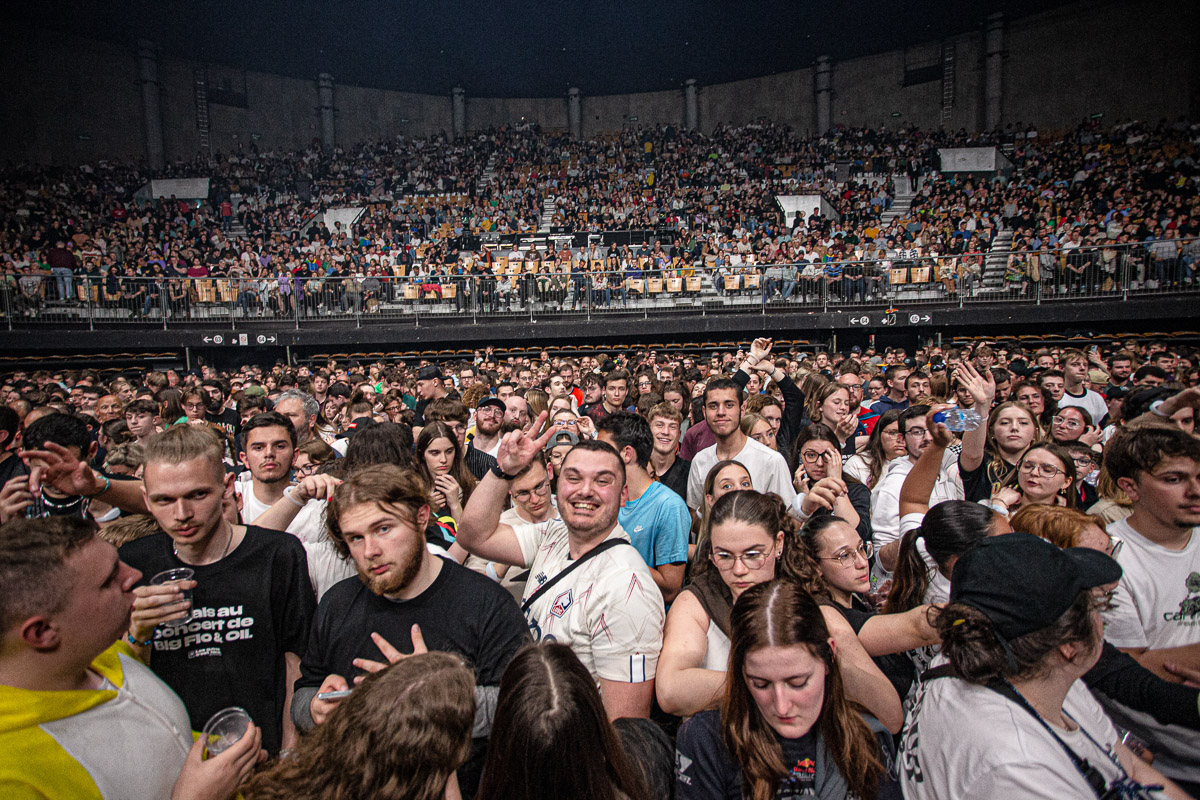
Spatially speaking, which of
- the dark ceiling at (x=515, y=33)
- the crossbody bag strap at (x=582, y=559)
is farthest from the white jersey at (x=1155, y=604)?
the dark ceiling at (x=515, y=33)

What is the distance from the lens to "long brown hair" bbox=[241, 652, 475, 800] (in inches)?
52.9

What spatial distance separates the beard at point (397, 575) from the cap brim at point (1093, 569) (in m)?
1.94

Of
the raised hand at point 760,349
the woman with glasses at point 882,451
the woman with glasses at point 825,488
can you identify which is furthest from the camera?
the raised hand at point 760,349

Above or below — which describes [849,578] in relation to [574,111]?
below

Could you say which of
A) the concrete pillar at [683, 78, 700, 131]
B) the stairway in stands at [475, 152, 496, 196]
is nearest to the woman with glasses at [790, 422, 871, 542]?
the stairway in stands at [475, 152, 496, 196]

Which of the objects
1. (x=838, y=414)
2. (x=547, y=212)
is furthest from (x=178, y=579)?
(x=547, y=212)

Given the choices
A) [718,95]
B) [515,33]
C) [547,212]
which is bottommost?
[547,212]

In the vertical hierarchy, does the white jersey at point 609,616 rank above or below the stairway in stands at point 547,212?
below

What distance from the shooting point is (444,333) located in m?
18.1

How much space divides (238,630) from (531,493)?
150 cm

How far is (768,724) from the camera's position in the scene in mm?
1862

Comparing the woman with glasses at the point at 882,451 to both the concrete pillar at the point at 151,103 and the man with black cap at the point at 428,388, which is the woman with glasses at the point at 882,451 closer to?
the man with black cap at the point at 428,388

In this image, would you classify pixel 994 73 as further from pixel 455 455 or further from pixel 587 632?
pixel 587 632

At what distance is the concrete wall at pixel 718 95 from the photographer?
24781 millimetres
